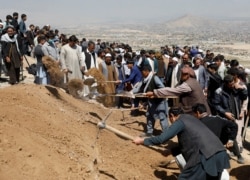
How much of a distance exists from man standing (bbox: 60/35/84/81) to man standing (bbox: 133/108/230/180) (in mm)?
4799

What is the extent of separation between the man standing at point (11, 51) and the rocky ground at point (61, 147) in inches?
89.2

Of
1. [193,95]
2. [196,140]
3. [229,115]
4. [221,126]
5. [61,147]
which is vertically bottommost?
[61,147]

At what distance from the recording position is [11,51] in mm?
11102

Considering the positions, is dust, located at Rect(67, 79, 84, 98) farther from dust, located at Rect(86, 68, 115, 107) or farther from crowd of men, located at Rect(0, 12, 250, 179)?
dust, located at Rect(86, 68, 115, 107)

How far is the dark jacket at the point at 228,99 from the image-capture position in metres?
7.80

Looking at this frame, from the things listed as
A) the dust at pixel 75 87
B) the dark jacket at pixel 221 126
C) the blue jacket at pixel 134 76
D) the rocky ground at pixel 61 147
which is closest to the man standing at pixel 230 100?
the rocky ground at pixel 61 147

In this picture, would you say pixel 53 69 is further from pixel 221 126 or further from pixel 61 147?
pixel 221 126

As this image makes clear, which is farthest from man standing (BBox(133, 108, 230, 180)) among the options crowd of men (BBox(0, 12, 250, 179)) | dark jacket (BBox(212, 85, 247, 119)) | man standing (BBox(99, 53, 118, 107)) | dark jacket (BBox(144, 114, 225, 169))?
man standing (BBox(99, 53, 118, 107))

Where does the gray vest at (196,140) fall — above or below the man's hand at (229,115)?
above

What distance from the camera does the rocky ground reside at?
5633 millimetres

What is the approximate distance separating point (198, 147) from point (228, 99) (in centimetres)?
308

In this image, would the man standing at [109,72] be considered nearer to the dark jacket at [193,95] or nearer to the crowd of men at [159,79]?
the crowd of men at [159,79]

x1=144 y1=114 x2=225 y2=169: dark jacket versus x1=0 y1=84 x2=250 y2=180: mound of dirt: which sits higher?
x1=144 y1=114 x2=225 y2=169: dark jacket

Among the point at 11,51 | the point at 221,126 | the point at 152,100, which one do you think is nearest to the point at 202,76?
the point at 152,100
